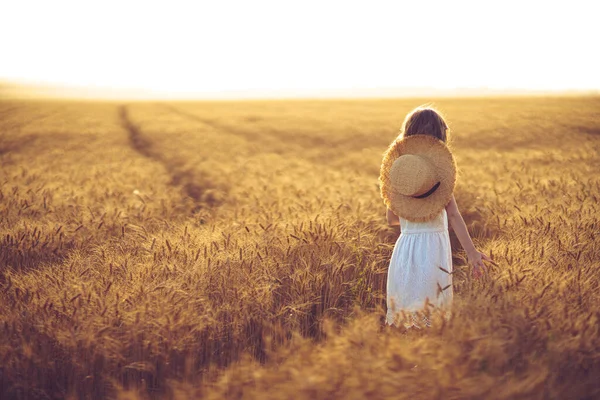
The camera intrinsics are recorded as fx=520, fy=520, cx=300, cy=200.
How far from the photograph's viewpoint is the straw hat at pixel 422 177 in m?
3.04

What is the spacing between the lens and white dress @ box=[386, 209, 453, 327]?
10.3ft

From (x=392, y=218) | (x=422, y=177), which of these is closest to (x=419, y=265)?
(x=392, y=218)

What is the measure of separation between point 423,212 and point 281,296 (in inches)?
45.5

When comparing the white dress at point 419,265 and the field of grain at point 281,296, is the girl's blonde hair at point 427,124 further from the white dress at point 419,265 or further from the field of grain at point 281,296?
the field of grain at point 281,296

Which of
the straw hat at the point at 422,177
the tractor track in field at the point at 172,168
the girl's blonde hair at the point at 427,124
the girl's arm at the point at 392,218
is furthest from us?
the tractor track in field at the point at 172,168

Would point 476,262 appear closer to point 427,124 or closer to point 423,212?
point 423,212

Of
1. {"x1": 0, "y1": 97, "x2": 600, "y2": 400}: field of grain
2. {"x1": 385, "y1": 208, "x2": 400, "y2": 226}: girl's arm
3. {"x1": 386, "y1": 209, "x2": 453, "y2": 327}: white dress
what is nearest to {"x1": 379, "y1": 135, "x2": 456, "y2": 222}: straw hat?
{"x1": 386, "y1": 209, "x2": 453, "y2": 327}: white dress

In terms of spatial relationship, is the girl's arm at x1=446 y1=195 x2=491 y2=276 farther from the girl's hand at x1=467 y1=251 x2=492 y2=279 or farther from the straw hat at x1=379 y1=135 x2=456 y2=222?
the straw hat at x1=379 y1=135 x2=456 y2=222

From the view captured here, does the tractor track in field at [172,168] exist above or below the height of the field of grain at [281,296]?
below

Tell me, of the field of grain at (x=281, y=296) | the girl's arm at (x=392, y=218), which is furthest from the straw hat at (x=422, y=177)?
the field of grain at (x=281, y=296)

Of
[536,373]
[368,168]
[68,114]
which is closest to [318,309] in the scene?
[536,373]

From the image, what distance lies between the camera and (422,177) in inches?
118

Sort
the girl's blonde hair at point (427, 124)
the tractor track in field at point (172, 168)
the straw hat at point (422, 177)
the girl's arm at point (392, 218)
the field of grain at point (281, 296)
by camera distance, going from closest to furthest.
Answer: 1. the field of grain at point (281, 296)
2. the straw hat at point (422, 177)
3. the girl's blonde hair at point (427, 124)
4. the girl's arm at point (392, 218)
5. the tractor track in field at point (172, 168)

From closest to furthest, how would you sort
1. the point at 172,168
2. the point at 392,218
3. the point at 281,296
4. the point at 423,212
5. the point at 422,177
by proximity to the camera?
the point at 422,177 → the point at 423,212 → the point at 392,218 → the point at 281,296 → the point at 172,168
